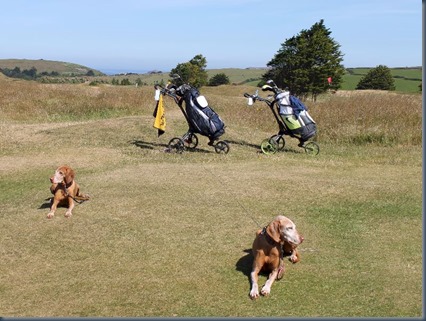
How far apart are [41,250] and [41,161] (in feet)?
26.1

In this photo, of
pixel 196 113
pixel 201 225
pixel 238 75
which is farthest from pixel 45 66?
pixel 201 225

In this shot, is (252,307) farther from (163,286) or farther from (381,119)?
(381,119)

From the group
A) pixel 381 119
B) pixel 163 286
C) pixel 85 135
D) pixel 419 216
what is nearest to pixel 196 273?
pixel 163 286

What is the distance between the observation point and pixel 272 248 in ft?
22.0

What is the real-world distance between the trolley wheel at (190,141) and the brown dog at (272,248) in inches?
404

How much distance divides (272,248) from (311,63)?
171ft

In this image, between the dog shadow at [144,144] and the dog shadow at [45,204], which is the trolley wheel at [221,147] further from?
the dog shadow at [45,204]

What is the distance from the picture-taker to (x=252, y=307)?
6.27 meters

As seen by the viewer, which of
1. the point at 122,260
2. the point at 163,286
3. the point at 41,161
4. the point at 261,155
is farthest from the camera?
the point at 261,155

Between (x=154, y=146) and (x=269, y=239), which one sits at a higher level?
(x=269, y=239)

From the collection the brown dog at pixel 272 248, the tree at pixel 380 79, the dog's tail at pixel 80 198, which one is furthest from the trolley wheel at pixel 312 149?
the tree at pixel 380 79

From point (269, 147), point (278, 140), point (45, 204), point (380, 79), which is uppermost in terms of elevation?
point (380, 79)

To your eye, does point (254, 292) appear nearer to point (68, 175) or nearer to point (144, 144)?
point (68, 175)

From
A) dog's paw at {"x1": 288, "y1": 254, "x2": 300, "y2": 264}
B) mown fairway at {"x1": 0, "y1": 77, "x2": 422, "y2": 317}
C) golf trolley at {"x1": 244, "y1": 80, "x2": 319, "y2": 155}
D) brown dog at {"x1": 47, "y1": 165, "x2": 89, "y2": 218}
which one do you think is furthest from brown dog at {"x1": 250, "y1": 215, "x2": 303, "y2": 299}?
golf trolley at {"x1": 244, "y1": 80, "x2": 319, "y2": 155}
